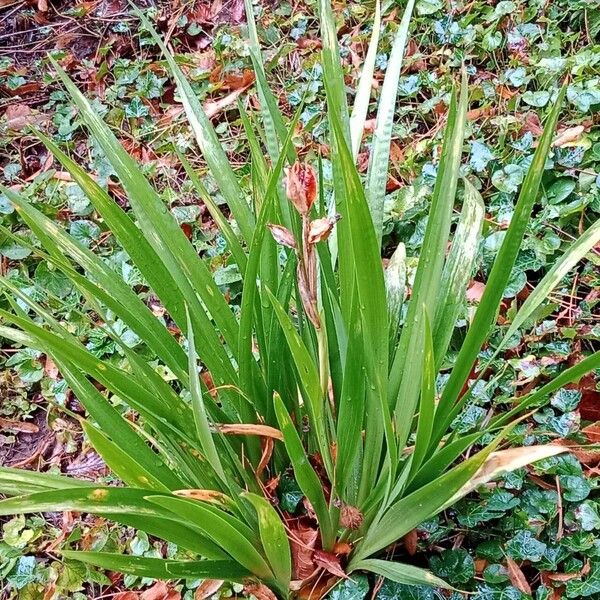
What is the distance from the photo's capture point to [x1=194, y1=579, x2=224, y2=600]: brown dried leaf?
1228mm

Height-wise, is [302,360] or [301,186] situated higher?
[301,186]

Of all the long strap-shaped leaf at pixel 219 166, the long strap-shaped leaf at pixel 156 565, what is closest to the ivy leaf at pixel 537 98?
the long strap-shaped leaf at pixel 219 166

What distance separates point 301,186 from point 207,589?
2.95ft

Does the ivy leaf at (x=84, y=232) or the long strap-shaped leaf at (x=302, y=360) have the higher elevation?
the long strap-shaped leaf at (x=302, y=360)

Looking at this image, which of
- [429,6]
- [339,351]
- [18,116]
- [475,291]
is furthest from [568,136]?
[18,116]

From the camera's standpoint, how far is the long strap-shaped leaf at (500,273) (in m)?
0.74

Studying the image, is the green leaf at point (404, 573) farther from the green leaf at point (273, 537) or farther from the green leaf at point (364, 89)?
the green leaf at point (364, 89)

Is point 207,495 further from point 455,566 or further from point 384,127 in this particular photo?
point 384,127

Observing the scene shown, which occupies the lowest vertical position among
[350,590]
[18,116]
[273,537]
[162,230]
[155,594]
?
[155,594]

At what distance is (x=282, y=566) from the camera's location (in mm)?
939

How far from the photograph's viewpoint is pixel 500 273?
78 cm

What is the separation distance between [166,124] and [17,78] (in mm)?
739

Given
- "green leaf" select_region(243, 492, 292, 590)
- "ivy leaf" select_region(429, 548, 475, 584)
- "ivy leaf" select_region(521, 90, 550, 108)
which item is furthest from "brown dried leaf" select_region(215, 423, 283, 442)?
"ivy leaf" select_region(521, 90, 550, 108)

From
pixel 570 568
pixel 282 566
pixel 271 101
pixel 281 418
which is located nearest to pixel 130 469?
pixel 281 418
